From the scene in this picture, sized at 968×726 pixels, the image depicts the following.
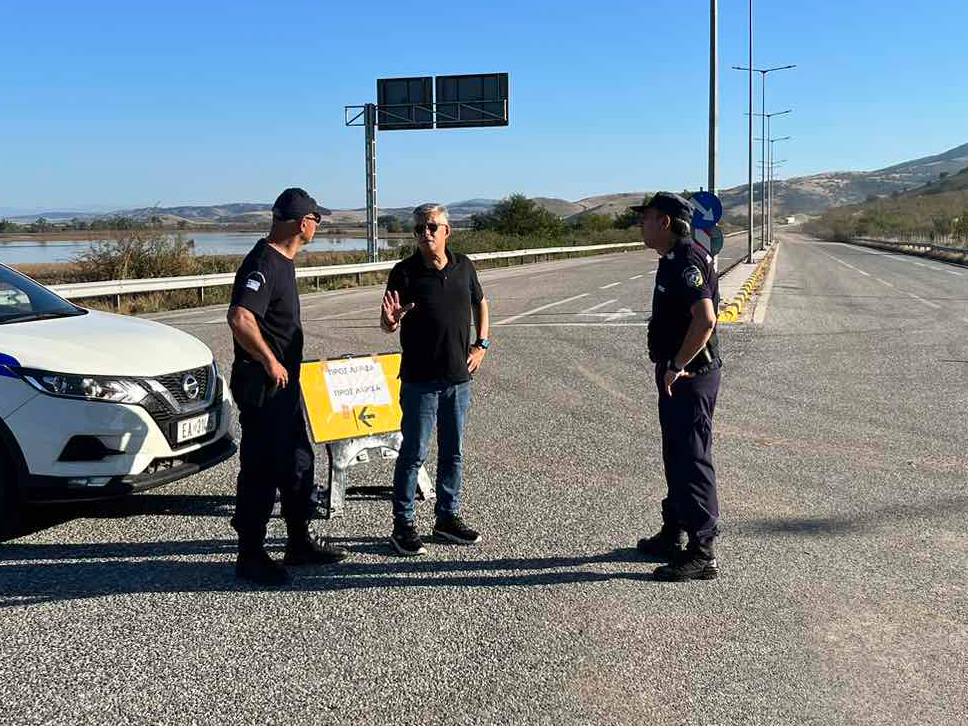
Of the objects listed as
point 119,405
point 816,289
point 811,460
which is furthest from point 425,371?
point 816,289

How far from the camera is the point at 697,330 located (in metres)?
4.77

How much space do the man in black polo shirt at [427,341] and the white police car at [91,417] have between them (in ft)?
4.41

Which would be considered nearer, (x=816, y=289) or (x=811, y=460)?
(x=811, y=460)

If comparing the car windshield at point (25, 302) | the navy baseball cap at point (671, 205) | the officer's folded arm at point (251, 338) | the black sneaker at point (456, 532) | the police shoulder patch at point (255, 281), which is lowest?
the black sneaker at point (456, 532)

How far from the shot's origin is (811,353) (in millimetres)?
13219

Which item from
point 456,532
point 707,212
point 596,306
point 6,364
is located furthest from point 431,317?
point 596,306

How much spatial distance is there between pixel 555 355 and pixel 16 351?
28.2 ft

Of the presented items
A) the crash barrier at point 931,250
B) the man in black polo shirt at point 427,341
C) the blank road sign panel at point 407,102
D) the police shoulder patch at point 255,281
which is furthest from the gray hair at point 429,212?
the crash barrier at point 931,250

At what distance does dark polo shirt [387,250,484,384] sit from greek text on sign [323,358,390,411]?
0.93 metres

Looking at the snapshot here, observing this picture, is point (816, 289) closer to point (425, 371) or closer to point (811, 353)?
Answer: point (811, 353)

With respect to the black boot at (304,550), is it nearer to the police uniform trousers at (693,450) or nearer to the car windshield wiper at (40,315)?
the police uniform trousers at (693,450)

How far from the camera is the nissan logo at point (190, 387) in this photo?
19.0 ft

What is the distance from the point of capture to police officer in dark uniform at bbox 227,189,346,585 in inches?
185

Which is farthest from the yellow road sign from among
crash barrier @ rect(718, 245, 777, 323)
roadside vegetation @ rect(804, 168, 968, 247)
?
roadside vegetation @ rect(804, 168, 968, 247)
